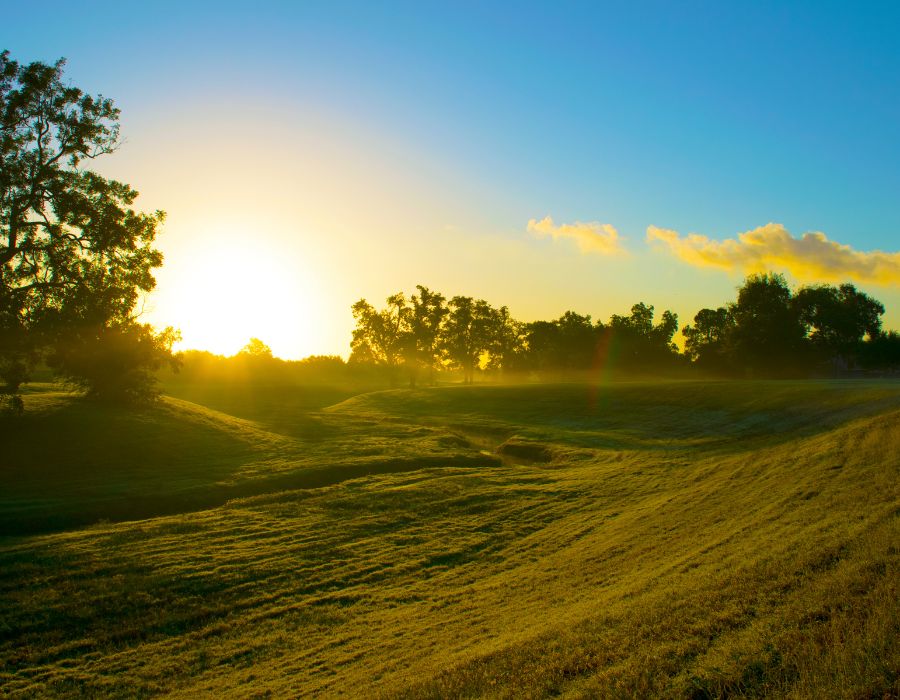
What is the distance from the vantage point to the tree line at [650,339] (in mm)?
96750

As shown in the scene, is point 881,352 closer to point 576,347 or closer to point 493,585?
point 576,347

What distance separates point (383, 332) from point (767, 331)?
71530mm

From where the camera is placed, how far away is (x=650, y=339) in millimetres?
128375

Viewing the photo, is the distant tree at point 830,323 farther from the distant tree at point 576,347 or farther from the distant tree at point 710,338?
the distant tree at point 576,347

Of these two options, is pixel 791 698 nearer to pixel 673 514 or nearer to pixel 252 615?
pixel 252 615

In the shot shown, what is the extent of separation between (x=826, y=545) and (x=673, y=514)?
8476 millimetres

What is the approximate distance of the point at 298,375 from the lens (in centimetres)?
13862

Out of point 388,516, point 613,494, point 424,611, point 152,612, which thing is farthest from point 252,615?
point 613,494

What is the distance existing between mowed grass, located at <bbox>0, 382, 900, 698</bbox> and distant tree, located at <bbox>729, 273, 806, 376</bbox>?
236 feet

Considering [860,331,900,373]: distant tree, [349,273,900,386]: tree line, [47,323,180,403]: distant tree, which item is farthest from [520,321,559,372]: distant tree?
[47,323,180,403]: distant tree

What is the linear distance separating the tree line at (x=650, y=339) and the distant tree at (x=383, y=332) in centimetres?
21

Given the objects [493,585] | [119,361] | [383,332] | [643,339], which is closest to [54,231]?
[119,361]

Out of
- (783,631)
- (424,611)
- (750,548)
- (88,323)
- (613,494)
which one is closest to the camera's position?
(783,631)

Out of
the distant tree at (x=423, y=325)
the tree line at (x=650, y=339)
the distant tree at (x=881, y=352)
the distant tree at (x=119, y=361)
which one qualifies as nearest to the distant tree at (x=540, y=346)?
the tree line at (x=650, y=339)
